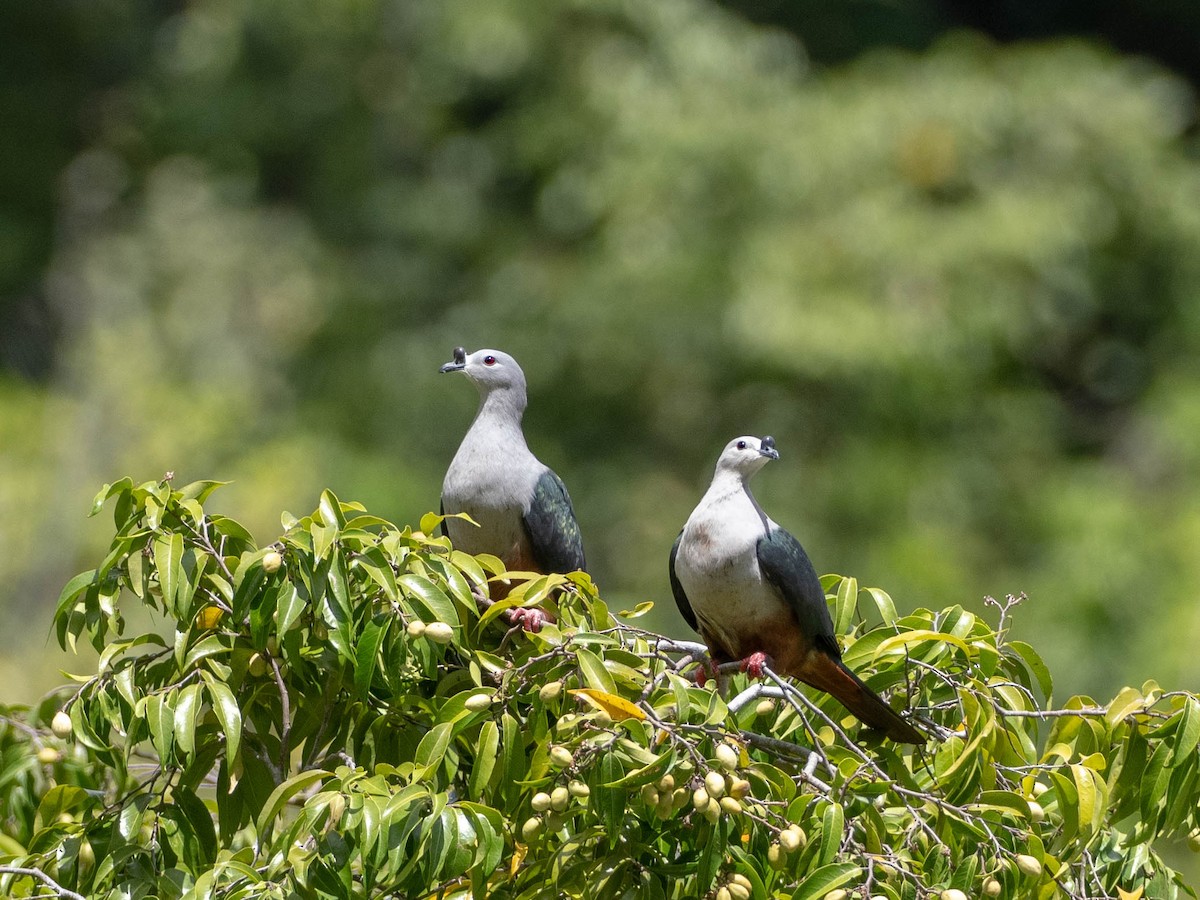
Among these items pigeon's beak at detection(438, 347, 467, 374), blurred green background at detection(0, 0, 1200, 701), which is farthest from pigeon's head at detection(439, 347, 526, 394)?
blurred green background at detection(0, 0, 1200, 701)

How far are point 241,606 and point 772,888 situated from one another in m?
1.08

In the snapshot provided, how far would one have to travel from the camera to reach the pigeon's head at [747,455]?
3.60m

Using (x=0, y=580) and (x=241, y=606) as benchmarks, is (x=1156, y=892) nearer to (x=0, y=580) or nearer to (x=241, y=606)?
(x=241, y=606)

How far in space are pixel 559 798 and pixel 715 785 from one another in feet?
0.88

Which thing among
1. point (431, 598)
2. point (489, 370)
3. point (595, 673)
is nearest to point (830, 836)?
point (595, 673)

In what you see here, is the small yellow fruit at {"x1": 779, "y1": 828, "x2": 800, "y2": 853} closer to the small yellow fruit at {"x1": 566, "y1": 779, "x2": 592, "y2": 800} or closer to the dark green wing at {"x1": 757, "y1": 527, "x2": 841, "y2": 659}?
the small yellow fruit at {"x1": 566, "y1": 779, "x2": 592, "y2": 800}

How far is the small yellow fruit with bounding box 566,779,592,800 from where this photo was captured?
8.19 ft

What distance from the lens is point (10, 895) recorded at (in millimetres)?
2816

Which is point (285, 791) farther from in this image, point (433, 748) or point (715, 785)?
point (715, 785)

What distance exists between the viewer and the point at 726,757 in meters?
2.41

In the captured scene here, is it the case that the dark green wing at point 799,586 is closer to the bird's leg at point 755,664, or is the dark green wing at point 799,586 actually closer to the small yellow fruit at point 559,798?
the bird's leg at point 755,664

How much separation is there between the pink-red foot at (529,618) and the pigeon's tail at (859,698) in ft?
2.10

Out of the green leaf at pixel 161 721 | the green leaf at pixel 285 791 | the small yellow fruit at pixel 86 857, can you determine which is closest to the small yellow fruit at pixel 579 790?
the green leaf at pixel 285 791

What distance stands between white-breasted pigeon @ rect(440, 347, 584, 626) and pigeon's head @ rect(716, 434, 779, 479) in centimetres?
58
